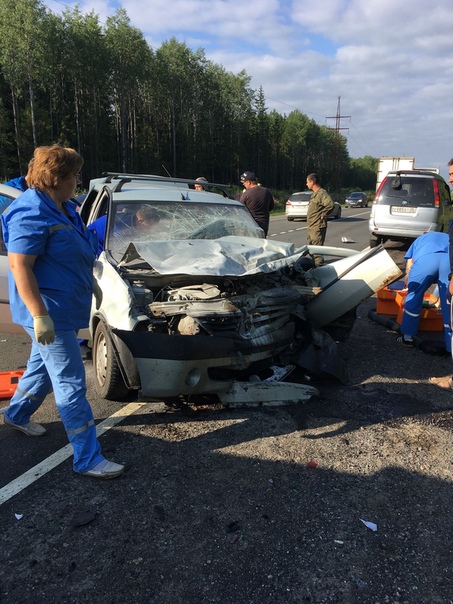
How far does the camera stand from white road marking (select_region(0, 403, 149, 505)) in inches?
104

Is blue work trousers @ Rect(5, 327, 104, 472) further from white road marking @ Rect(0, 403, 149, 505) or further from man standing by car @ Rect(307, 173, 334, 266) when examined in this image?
man standing by car @ Rect(307, 173, 334, 266)

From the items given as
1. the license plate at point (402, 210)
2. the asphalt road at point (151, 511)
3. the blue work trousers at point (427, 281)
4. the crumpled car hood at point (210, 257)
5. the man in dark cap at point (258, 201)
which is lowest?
the asphalt road at point (151, 511)

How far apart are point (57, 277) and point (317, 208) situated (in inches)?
248

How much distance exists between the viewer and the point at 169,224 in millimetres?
4656

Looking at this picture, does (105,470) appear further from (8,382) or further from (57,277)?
(8,382)

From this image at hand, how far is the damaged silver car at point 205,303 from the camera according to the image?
330cm

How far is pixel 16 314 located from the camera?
9.05ft

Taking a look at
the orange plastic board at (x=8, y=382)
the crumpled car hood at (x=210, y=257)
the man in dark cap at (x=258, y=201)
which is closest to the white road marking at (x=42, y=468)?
the orange plastic board at (x=8, y=382)

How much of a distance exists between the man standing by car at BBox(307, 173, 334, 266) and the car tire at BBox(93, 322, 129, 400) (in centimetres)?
535

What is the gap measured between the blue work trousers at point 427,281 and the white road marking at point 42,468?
348 cm

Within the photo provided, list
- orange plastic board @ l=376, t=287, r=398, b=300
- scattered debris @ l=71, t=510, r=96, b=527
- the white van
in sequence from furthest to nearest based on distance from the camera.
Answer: the white van
orange plastic board @ l=376, t=287, r=398, b=300
scattered debris @ l=71, t=510, r=96, b=527

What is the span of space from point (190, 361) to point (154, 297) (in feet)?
2.39

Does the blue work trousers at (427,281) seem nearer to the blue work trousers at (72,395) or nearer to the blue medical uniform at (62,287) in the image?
the blue medical uniform at (62,287)

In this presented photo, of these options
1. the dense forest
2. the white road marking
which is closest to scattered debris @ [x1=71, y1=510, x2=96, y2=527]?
the white road marking
